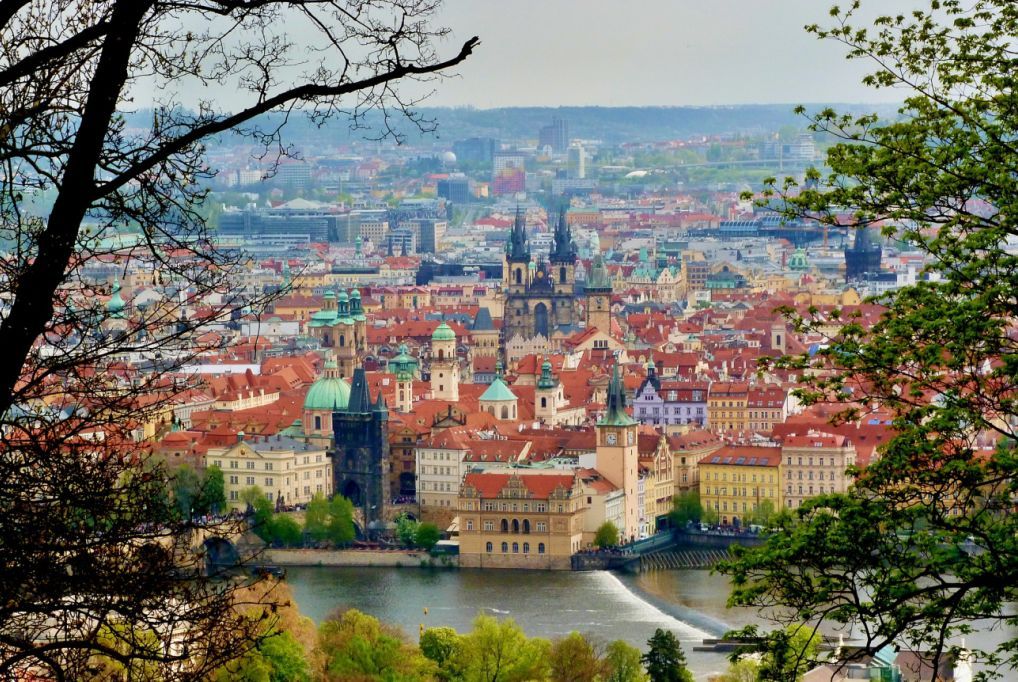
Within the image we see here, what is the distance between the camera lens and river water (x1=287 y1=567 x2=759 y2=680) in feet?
86.3

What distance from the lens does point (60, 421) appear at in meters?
4.24

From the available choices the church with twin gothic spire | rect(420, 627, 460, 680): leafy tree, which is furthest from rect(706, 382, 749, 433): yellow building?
rect(420, 627, 460, 680): leafy tree

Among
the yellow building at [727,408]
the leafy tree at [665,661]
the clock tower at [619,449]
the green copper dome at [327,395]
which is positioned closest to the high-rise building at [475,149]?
the yellow building at [727,408]

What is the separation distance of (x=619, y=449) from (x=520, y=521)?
3053mm

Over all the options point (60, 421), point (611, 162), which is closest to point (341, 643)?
point (60, 421)

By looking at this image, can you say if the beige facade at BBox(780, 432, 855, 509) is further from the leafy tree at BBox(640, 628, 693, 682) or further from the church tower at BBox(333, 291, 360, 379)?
the leafy tree at BBox(640, 628, 693, 682)

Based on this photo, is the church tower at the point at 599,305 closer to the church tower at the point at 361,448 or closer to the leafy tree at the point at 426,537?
the church tower at the point at 361,448

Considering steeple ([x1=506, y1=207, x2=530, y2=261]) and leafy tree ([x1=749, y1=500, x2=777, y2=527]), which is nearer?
leafy tree ([x1=749, y1=500, x2=777, y2=527])

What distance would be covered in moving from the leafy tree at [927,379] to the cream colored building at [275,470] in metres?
31.2

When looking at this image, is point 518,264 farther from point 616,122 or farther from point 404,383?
point 616,122

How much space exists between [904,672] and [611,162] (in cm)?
13427

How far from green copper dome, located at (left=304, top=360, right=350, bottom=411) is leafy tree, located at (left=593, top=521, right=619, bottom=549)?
21.6 ft

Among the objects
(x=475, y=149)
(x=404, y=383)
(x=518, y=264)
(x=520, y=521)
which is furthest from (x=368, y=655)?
(x=475, y=149)

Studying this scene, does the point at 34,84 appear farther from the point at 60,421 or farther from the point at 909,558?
the point at 909,558
